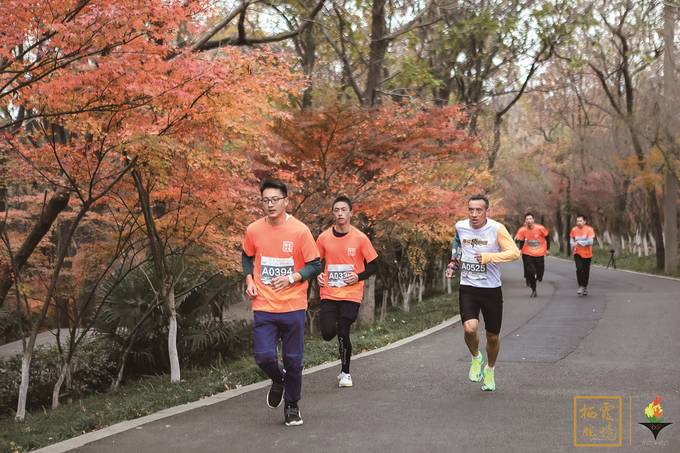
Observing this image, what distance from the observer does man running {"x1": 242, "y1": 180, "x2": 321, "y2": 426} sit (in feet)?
19.4

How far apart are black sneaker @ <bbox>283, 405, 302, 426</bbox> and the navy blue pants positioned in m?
0.06

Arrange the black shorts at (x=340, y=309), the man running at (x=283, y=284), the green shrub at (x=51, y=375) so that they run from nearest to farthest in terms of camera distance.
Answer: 1. the man running at (x=283, y=284)
2. the black shorts at (x=340, y=309)
3. the green shrub at (x=51, y=375)

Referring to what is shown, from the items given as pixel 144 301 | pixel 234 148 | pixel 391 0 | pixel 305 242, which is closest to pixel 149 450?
pixel 305 242

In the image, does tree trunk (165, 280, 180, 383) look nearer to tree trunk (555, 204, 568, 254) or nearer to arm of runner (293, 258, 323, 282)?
arm of runner (293, 258, 323, 282)

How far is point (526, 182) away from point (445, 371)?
46.5 metres

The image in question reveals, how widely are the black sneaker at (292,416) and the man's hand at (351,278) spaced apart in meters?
1.90

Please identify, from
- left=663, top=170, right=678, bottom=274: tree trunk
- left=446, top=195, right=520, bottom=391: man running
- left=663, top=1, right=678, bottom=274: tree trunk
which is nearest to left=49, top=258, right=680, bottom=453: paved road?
left=446, top=195, right=520, bottom=391: man running

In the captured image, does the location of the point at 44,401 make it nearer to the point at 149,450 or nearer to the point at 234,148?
the point at 234,148

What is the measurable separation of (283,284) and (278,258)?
23cm

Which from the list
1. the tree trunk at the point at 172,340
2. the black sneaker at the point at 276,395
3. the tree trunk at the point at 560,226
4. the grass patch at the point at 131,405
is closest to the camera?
the black sneaker at the point at 276,395

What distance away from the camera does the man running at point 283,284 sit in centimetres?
592

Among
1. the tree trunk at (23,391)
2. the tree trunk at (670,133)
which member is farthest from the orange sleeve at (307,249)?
the tree trunk at (670,133)

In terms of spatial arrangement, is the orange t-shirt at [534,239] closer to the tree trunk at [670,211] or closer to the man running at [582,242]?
the man running at [582,242]

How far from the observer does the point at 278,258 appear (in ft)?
19.5
